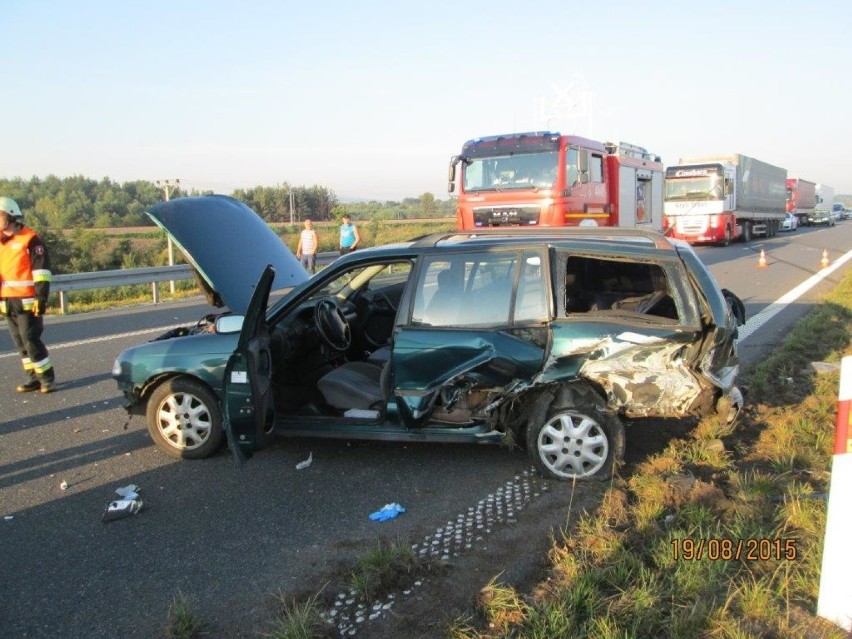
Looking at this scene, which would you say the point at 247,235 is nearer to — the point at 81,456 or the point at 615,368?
the point at 81,456

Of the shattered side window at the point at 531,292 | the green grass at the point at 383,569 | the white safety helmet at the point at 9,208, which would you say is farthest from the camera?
the white safety helmet at the point at 9,208

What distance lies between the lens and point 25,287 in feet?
22.7

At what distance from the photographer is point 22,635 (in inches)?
117

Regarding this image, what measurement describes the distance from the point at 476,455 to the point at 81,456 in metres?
2.92

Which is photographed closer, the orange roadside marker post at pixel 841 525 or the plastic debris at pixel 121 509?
the orange roadside marker post at pixel 841 525

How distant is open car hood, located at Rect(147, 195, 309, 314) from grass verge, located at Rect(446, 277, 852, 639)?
2931 mm

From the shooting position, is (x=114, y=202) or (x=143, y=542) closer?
(x=143, y=542)

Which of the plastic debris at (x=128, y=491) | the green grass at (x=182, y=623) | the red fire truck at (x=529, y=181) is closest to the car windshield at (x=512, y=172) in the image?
the red fire truck at (x=529, y=181)

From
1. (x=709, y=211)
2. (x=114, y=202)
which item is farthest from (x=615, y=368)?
(x=114, y=202)

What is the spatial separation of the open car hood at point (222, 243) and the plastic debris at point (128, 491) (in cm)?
136

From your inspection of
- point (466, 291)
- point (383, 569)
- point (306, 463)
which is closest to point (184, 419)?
point (306, 463)

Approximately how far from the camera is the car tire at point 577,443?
14.2 ft
